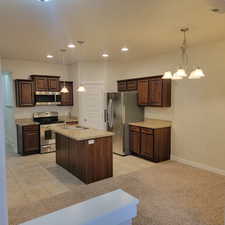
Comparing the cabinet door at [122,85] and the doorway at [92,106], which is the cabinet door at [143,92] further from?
the doorway at [92,106]

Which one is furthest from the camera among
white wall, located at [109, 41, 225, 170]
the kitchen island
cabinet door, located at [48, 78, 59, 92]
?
cabinet door, located at [48, 78, 59, 92]

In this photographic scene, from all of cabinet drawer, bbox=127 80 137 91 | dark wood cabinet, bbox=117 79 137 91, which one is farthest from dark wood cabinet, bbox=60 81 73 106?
cabinet drawer, bbox=127 80 137 91

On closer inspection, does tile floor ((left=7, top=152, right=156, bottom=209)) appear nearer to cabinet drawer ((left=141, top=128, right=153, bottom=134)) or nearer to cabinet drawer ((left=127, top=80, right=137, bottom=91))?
cabinet drawer ((left=141, top=128, right=153, bottom=134))

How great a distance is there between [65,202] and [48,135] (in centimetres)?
316

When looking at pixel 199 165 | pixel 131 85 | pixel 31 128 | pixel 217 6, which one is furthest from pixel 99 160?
pixel 217 6

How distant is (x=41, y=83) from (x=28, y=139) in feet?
5.72

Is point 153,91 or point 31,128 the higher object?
point 153,91

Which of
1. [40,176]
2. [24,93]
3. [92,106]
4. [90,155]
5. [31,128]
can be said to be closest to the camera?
[90,155]

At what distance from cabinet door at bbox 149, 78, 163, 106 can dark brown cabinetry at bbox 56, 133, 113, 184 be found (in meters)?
1.90

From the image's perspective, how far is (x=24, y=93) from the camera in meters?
5.91

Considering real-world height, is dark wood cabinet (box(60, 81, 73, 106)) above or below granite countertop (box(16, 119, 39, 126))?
above

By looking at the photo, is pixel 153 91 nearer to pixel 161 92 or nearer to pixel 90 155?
pixel 161 92

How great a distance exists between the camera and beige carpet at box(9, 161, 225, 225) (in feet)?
8.95

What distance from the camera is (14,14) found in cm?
272
